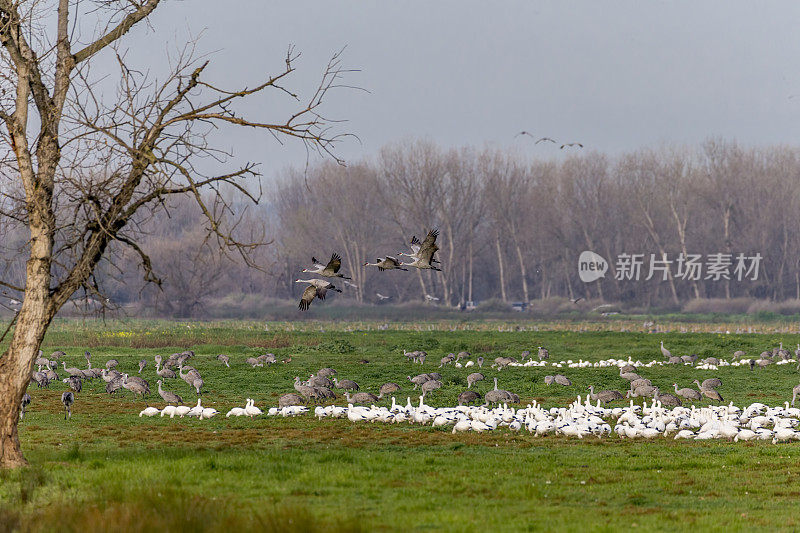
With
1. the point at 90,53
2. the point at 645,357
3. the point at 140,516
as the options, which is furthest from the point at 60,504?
the point at 645,357

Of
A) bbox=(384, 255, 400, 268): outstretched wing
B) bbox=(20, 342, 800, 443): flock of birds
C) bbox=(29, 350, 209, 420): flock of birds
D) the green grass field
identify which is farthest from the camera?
bbox=(29, 350, 209, 420): flock of birds

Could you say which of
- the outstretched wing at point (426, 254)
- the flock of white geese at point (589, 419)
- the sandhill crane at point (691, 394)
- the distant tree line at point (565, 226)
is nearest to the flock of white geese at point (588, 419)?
the flock of white geese at point (589, 419)

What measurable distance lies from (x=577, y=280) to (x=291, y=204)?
126 ft

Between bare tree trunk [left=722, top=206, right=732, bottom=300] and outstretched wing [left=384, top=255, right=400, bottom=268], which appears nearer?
outstretched wing [left=384, top=255, right=400, bottom=268]

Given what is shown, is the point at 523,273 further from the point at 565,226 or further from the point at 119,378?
the point at 119,378

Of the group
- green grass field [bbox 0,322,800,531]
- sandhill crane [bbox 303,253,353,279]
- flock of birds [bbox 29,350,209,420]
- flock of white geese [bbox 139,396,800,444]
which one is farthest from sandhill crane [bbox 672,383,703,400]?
flock of birds [bbox 29,350,209,420]

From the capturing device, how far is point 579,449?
19609 mm

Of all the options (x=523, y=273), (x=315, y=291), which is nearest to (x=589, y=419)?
(x=315, y=291)

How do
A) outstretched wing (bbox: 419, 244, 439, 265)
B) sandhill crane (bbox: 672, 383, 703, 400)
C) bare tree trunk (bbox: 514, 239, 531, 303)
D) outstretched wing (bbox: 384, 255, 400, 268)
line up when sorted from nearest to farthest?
outstretched wing (bbox: 384, 255, 400, 268) → outstretched wing (bbox: 419, 244, 439, 265) → sandhill crane (bbox: 672, 383, 703, 400) → bare tree trunk (bbox: 514, 239, 531, 303)

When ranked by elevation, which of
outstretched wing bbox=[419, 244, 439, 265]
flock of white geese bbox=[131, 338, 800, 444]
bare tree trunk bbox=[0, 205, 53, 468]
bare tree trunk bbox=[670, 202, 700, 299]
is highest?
bare tree trunk bbox=[670, 202, 700, 299]

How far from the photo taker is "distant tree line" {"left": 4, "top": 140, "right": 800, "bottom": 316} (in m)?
96.6

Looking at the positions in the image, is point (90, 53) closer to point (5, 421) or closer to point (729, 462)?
point (5, 421)

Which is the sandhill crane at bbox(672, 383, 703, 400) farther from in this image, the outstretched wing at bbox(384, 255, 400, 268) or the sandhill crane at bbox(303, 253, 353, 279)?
the sandhill crane at bbox(303, 253, 353, 279)

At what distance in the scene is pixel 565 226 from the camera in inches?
4050
